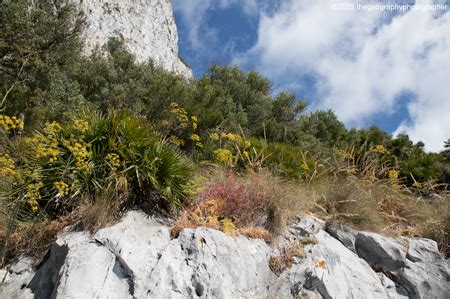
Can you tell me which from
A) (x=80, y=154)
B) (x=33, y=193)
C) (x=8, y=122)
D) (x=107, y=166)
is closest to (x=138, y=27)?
(x=107, y=166)

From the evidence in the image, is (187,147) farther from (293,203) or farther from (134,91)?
(293,203)

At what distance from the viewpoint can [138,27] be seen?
27953 millimetres

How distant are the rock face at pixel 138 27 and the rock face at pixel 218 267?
17.6m

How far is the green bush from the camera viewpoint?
479cm

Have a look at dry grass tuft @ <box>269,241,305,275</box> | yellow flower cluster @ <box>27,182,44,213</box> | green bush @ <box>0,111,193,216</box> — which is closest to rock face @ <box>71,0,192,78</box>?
green bush @ <box>0,111,193,216</box>

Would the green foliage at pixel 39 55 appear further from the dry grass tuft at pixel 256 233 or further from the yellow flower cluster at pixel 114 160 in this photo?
the dry grass tuft at pixel 256 233

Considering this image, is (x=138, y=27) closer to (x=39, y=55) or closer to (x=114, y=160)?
(x=39, y=55)

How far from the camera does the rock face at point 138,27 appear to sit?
23.4 m

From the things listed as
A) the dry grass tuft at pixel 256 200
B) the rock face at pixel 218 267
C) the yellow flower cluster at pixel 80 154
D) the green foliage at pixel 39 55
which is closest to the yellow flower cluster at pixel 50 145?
the yellow flower cluster at pixel 80 154

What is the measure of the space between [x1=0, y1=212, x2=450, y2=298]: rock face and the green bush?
491mm

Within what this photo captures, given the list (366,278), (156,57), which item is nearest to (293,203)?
(366,278)

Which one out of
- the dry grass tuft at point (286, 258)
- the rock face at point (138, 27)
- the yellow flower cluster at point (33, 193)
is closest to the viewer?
the yellow flower cluster at point (33, 193)

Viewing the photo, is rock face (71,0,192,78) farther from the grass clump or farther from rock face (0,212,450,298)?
rock face (0,212,450,298)

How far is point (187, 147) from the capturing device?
10.5m
